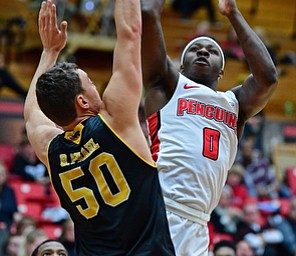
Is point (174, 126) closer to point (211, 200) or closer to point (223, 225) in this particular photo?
point (211, 200)

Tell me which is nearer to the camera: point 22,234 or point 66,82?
point 66,82

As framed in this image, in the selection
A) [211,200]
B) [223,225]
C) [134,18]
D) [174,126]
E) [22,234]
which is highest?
[134,18]

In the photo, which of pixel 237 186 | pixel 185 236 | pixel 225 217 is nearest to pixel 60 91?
pixel 185 236

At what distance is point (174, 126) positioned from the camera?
483 cm

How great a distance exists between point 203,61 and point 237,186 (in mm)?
7291

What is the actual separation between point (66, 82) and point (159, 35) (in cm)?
90

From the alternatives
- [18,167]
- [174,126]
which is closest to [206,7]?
[18,167]

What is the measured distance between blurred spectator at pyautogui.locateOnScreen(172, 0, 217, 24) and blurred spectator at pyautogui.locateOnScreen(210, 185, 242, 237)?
6.80m

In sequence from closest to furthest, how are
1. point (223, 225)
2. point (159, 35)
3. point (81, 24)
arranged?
point (159, 35) → point (223, 225) → point (81, 24)

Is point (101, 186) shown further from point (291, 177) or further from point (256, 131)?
point (256, 131)

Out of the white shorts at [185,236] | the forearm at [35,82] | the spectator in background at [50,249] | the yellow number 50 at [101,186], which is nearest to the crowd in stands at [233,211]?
the spectator in background at [50,249]

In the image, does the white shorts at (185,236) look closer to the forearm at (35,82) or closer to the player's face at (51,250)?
the forearm at (35,82)

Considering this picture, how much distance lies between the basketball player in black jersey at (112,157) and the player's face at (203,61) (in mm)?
1175

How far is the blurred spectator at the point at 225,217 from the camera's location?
10586mm
